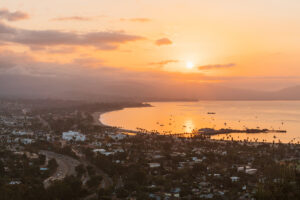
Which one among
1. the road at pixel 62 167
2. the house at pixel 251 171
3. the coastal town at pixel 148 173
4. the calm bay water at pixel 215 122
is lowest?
the road at pixel 62 167

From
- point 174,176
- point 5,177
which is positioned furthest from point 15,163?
point 174,176

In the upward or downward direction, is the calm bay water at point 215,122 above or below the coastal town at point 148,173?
above

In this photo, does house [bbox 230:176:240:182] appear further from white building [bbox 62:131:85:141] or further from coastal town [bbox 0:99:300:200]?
white building [bbox 62:131:85:141]

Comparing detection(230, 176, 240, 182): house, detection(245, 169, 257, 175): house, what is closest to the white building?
detection(245, 169, 257, 175): house

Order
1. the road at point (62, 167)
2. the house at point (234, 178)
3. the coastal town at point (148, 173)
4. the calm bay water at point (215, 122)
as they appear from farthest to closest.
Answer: the calm bay water at point (215, 122)
the road at point (62, 167)
the house at point (234, 178)
the coastal town at point (148, 173)

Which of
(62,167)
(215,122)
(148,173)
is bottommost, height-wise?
(62,167)

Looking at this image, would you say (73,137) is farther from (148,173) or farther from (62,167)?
(148,173)

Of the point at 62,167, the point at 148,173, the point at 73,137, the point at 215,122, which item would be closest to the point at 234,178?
the point at 148,173

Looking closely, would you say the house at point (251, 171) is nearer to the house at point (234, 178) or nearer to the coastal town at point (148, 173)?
the coastal town at point (148, 173)

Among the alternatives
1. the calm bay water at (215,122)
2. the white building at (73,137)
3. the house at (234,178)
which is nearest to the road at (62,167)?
the white building at (73,137)

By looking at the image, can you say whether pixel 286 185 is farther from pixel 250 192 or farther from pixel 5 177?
pixel 5 177

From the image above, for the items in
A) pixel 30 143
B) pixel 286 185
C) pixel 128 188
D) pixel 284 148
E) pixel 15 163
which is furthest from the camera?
pixel 30 143
